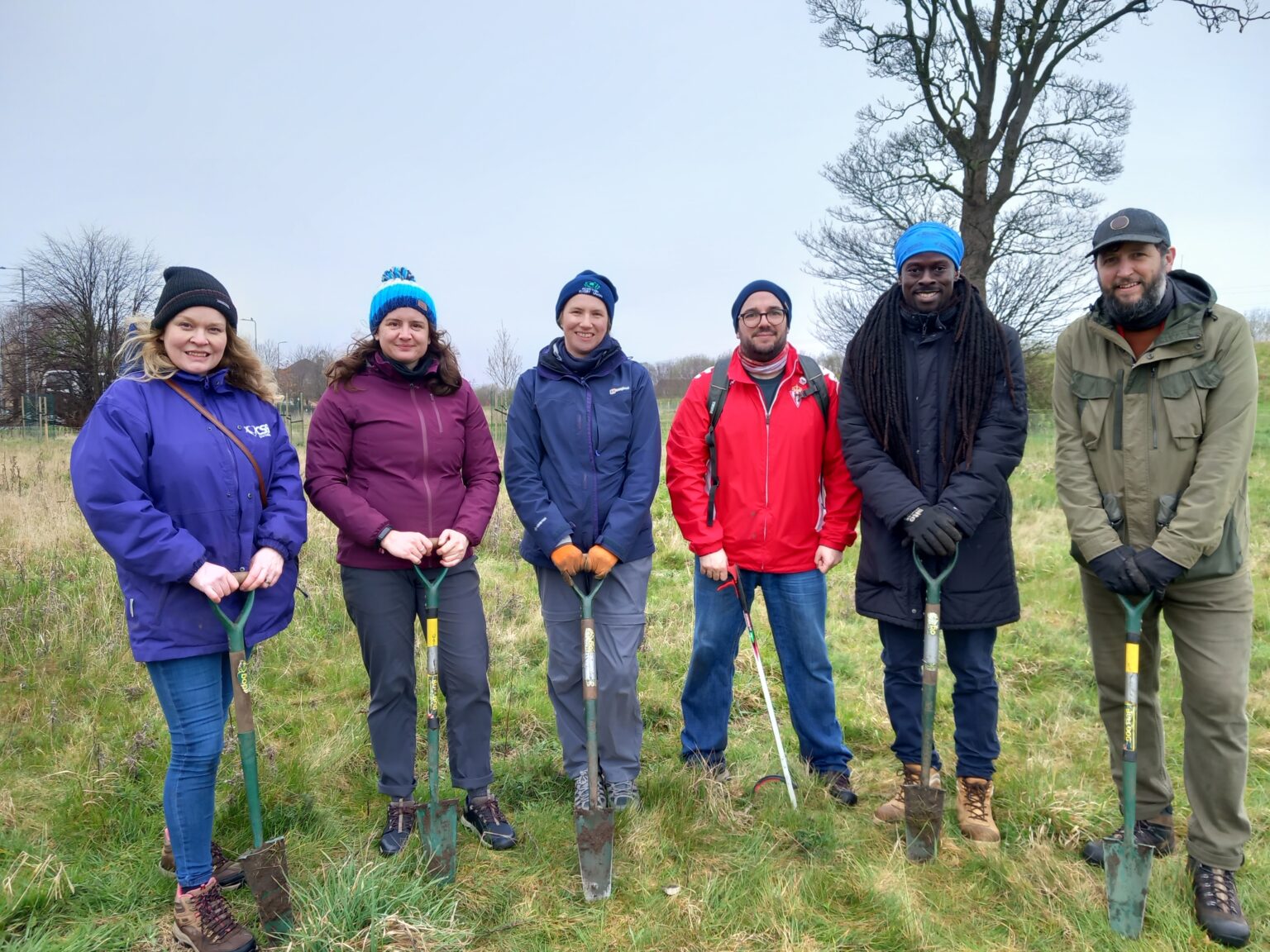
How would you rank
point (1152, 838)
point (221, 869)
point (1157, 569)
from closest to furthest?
point (1157, 569)
point (221, 869)
point (1152, 838)

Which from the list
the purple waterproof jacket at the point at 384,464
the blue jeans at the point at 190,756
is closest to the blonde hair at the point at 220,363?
the purple waterproof jacket at the point at 384,464

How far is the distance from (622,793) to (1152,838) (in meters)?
2.33

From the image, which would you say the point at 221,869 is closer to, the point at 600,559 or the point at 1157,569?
the point at 600,559

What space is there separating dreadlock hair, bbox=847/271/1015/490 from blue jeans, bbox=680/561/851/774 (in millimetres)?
786

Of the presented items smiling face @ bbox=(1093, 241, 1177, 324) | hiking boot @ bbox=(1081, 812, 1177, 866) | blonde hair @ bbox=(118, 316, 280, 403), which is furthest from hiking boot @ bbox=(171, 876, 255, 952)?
smiling face @ bbox=(1093, 241, 1177, 324)

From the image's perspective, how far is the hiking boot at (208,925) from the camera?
284 cm

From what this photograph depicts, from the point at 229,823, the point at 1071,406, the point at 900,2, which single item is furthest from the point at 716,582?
the point at 900,2

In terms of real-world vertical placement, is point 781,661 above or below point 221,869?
above

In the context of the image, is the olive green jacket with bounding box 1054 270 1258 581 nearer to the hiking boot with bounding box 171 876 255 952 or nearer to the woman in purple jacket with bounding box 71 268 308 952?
the woman in purple jacket with bounding box 71 268 308 952

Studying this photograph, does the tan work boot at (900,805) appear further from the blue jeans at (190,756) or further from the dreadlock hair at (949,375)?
the blue jeans at (190,756)

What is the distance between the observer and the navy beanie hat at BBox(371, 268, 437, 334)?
141 inches

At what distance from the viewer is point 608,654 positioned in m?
3.85

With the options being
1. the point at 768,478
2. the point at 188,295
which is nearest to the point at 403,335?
the point at 188,295

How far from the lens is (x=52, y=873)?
3182mm
